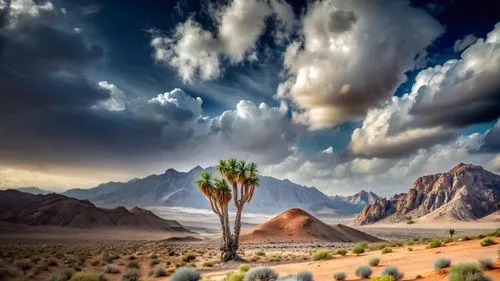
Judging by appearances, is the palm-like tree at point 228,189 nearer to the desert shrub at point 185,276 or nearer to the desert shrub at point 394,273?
the desert shrub at point 185,276

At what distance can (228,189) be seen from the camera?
Answer: 33.4 meters

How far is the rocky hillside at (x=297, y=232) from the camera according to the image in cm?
7269

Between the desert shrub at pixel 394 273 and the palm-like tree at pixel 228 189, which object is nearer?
the desert shrub at pixel 394 273

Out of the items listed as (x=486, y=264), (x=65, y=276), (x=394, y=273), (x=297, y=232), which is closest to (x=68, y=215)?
(x=297, y=232)

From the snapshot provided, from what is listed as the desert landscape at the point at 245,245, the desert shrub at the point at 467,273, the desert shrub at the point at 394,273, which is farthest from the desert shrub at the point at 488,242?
the desert shrub at the point at 467,273

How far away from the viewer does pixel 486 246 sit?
73.0 feet

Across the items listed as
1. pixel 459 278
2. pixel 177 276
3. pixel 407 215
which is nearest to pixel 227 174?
pixel 177 276

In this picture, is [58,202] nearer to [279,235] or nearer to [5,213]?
[5,213]

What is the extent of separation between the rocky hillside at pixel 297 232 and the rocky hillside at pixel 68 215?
68.1 meters

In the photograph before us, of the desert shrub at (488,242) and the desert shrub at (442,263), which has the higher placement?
the desert shrub at (488,242)

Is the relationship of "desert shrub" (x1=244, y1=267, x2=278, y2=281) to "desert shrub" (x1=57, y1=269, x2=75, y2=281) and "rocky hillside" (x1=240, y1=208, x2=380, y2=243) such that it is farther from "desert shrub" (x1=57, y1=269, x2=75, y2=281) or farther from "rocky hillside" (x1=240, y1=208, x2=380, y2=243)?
"rocky hillside" (x1=240, y1=208, x2=380, y2=243)

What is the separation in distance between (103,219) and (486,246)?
414 ft

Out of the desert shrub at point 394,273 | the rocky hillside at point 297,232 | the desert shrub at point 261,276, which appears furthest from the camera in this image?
the rocky hillside at point 297,232

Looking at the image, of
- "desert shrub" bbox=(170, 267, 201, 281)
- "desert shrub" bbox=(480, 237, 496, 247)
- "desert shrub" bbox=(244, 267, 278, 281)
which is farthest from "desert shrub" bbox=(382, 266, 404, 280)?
"desert shrub" bbox=(480, 237, 496, 247)
